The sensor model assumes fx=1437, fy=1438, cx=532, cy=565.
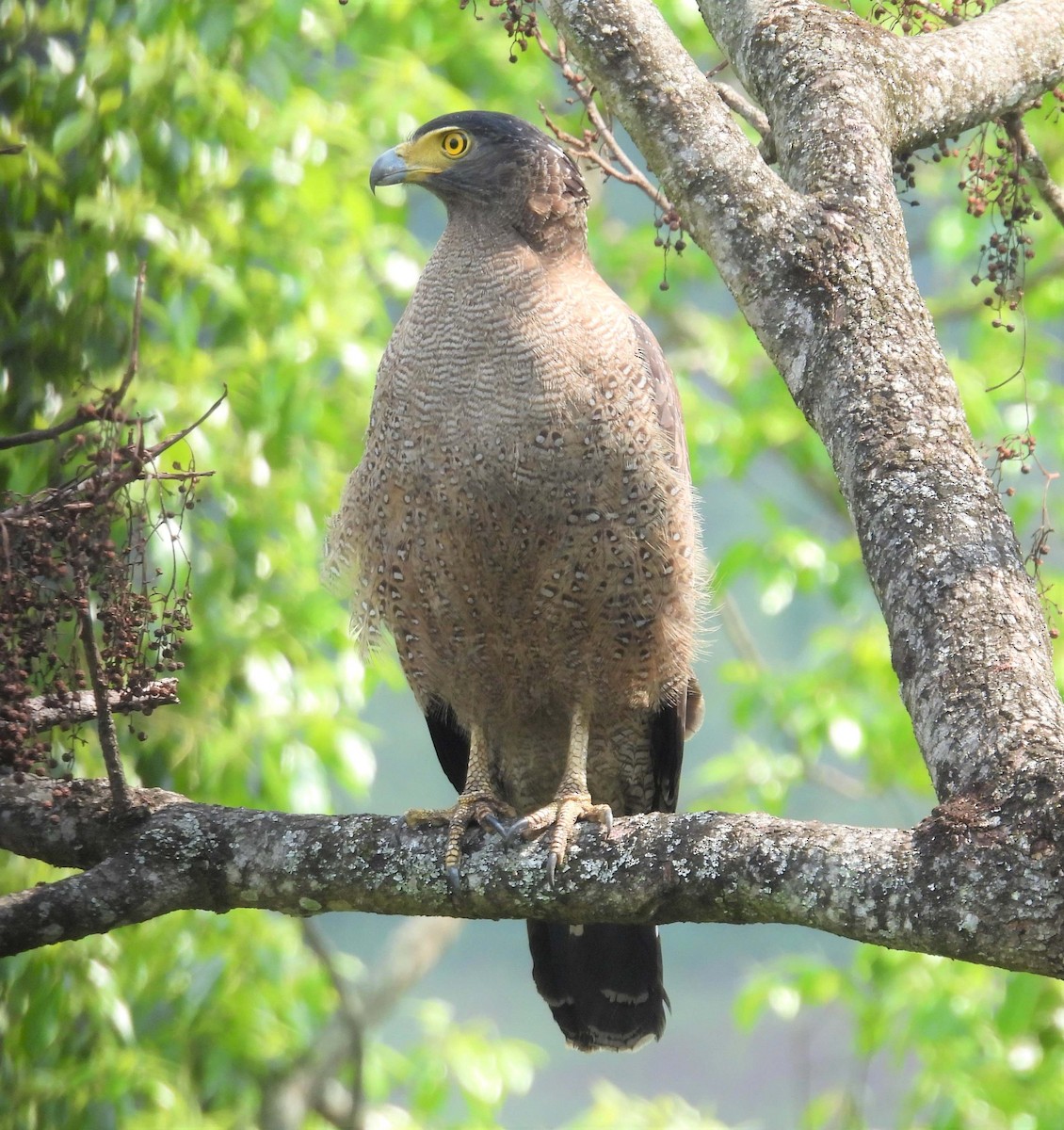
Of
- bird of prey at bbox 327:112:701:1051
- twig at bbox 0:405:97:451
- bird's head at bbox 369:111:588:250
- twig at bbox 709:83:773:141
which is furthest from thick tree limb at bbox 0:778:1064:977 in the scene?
twig at bbox 709:83:773:141

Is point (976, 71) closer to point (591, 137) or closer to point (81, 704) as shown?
point (591, 137)

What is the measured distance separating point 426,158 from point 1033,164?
1.55m

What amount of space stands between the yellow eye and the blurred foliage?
1.15 meters

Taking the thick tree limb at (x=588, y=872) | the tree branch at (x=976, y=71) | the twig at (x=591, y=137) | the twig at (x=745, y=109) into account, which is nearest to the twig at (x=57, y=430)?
the thick tree limb at (x=588, y=872)

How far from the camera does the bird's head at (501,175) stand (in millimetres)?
3789

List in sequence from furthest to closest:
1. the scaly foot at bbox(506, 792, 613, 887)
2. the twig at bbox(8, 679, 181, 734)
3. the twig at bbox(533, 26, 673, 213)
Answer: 1. the twig at bbox(533, 26, 673, 213)
2. the scaly foot at bbox(506, 792, 613, 887)
3. the twig at bbox(8, 679, 181, 734)

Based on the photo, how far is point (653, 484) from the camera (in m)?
3.51

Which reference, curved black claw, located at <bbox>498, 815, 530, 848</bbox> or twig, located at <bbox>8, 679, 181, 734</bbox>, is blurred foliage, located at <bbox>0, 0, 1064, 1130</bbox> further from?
twig, located at <bbox>8, 679, 181, 734</bbox>

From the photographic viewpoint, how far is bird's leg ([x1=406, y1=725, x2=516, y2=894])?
2.75 metres

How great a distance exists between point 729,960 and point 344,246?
19.7 feet

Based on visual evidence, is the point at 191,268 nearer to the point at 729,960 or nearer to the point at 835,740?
the point at 835,740

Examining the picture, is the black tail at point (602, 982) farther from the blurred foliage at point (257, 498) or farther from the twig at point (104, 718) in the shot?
the twig at point (104, 718)

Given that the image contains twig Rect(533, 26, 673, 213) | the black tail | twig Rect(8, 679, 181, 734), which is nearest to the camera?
twig Rect(8, 679, 181, 734)

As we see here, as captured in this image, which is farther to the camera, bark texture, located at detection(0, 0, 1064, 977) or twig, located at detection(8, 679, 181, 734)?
twig, located at detection(8, 679, 181, 734)
